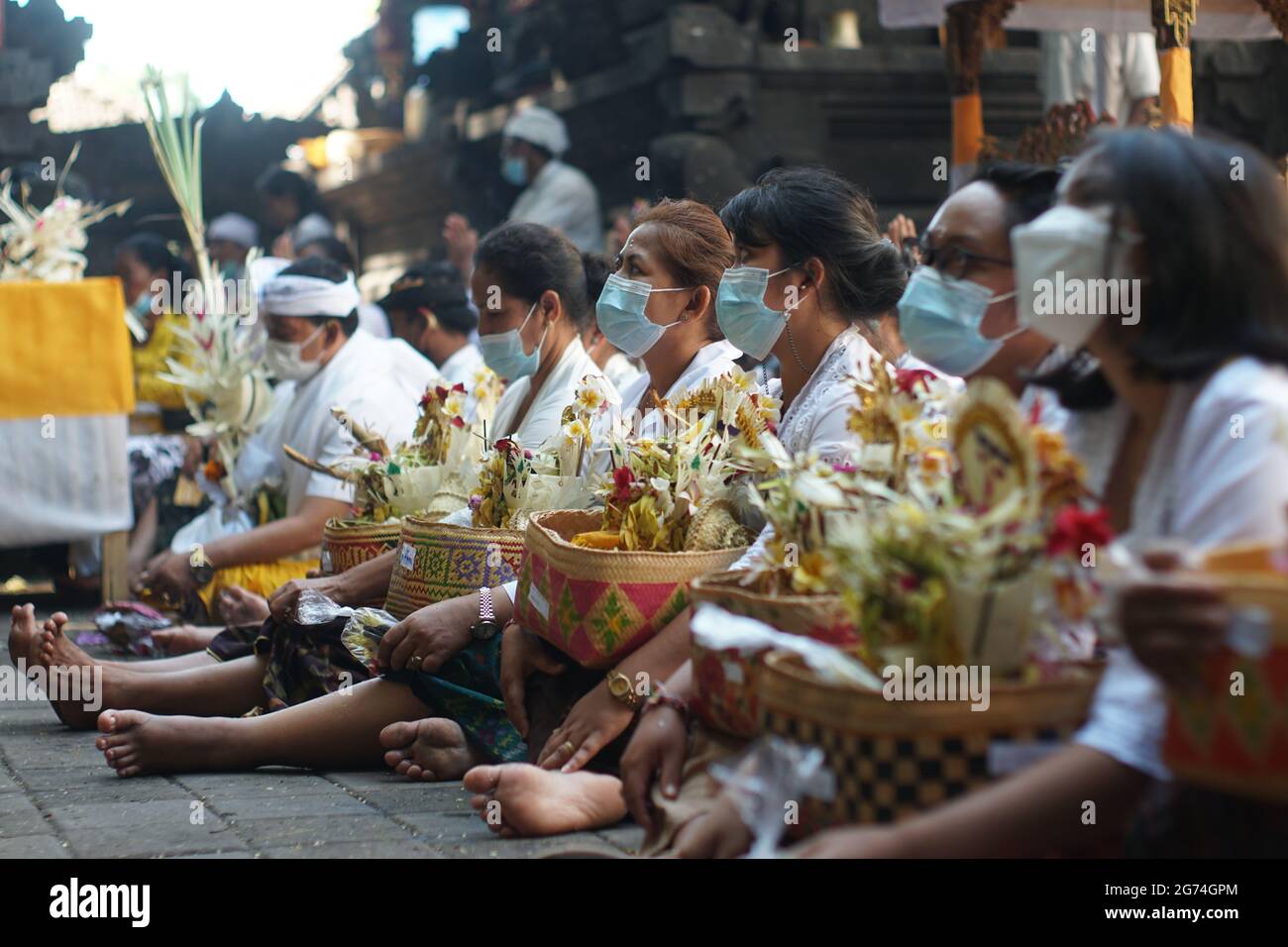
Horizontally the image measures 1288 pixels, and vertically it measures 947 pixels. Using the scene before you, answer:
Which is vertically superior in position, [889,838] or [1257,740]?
[1257,740]

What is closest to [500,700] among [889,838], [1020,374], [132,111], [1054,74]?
[1020,374]

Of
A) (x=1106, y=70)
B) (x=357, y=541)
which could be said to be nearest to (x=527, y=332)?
(x=357, y=541)

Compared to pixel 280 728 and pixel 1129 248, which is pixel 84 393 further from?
pixel 1129 248

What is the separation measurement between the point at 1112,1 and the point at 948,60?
0.83 m

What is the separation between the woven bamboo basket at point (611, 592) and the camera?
3383 mm

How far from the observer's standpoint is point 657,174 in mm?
9469

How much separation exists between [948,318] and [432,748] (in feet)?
5.68

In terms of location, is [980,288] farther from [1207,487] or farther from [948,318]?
[1207,487]

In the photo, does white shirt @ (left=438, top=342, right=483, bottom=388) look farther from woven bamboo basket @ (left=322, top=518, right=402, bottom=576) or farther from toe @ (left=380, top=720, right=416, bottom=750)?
toe @ (left=380, top=720, right=416, bottom=750)

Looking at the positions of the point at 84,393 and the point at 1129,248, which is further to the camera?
the point at 84,393

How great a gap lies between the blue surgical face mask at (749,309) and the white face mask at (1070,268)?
1572mm

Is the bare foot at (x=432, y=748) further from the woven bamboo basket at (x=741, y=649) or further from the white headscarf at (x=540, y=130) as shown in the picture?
the white headscarf at (x=540, y=130)

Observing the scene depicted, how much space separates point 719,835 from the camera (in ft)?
8.48

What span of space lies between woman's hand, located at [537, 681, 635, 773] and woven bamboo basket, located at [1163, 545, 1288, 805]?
170cm
